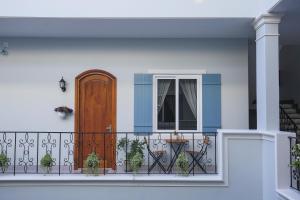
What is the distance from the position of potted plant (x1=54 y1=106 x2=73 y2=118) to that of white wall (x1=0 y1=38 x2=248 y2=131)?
0.12 metres

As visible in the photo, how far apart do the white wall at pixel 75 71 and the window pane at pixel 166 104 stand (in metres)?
0.39

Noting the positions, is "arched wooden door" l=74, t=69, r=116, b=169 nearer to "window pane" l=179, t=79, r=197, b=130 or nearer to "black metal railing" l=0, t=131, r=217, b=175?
"black metal railing" l=0, t=131, r=217, b=175

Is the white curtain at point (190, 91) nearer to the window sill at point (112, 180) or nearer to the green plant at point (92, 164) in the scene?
the window sill at point (112, 180)

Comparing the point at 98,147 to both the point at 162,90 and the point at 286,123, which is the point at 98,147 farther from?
the point at 286,123

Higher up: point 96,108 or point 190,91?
point 190,91

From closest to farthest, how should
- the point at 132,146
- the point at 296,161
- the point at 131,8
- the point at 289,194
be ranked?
the point at 296,161 < the point at 289,194 < the point at 131,8 < the point at 132,146

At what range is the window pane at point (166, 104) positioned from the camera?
694 cm

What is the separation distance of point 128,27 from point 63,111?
2.26 metres

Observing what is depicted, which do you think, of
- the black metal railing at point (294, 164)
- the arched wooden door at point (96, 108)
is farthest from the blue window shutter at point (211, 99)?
the black metal railing at point (294, 164)

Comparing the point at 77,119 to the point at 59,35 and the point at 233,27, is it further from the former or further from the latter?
the point at 233,27

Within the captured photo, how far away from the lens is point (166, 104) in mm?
6965

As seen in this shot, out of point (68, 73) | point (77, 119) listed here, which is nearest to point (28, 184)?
point (77, 119)

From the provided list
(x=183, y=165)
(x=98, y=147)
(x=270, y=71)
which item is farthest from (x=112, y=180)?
(x=270, y=71)

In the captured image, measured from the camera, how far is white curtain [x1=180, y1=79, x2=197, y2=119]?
6.95 m
